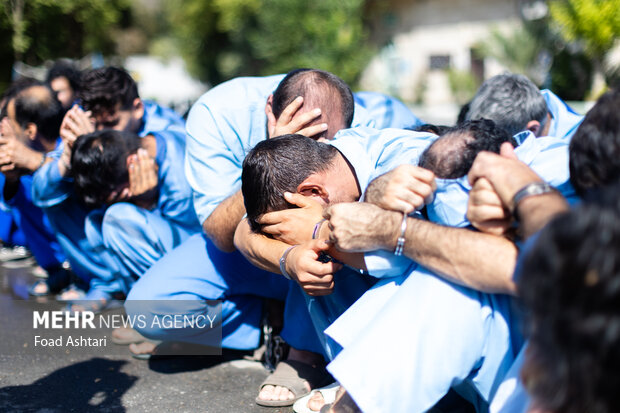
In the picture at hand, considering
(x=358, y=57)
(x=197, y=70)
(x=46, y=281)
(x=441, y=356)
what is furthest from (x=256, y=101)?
(x=197, y=70)

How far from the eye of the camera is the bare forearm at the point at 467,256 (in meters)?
1.89

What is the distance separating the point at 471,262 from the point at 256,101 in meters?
1.88

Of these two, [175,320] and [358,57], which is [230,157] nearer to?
[175,320]

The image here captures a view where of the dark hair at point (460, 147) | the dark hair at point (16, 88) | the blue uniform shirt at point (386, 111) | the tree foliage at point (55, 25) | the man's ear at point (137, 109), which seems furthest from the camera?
the tree foliage at point (55, 25)

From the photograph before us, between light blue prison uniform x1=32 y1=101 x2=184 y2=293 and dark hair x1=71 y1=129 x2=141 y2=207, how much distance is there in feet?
0.97

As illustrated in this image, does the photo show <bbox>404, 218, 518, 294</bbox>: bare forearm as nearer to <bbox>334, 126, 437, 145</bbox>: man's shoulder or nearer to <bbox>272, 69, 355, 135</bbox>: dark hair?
<bbox>334, 126, 437, 145</bbox>: man's shoulder

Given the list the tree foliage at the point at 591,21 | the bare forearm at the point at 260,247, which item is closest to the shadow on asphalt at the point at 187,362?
the bare forearm at the point at 260,247

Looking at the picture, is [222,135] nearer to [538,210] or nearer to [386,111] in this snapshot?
[386,111]

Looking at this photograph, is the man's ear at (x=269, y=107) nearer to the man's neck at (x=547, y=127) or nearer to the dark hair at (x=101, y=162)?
the dark hair at (x=101, y=162)

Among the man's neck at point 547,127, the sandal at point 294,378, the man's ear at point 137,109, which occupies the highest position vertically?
the man's neck at point 547,127

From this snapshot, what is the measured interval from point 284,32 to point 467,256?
20.4 m

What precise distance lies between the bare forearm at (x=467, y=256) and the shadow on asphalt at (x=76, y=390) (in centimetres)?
155

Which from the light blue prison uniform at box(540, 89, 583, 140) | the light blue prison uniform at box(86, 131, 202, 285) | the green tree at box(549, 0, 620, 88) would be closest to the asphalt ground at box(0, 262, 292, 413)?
the light blue prison uniform at box(86, 131, 202, 285)

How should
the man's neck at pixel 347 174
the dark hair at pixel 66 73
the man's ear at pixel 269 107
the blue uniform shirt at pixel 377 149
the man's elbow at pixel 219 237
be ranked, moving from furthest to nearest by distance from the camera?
1. the dark hair at pixel 66 73
2. the man's ear at pixel 269 107
3. the man's elbow at pixel 219 237
4. the man's neck at pixel 347 174
5. the blue uniform shirt at pixel 377 149
